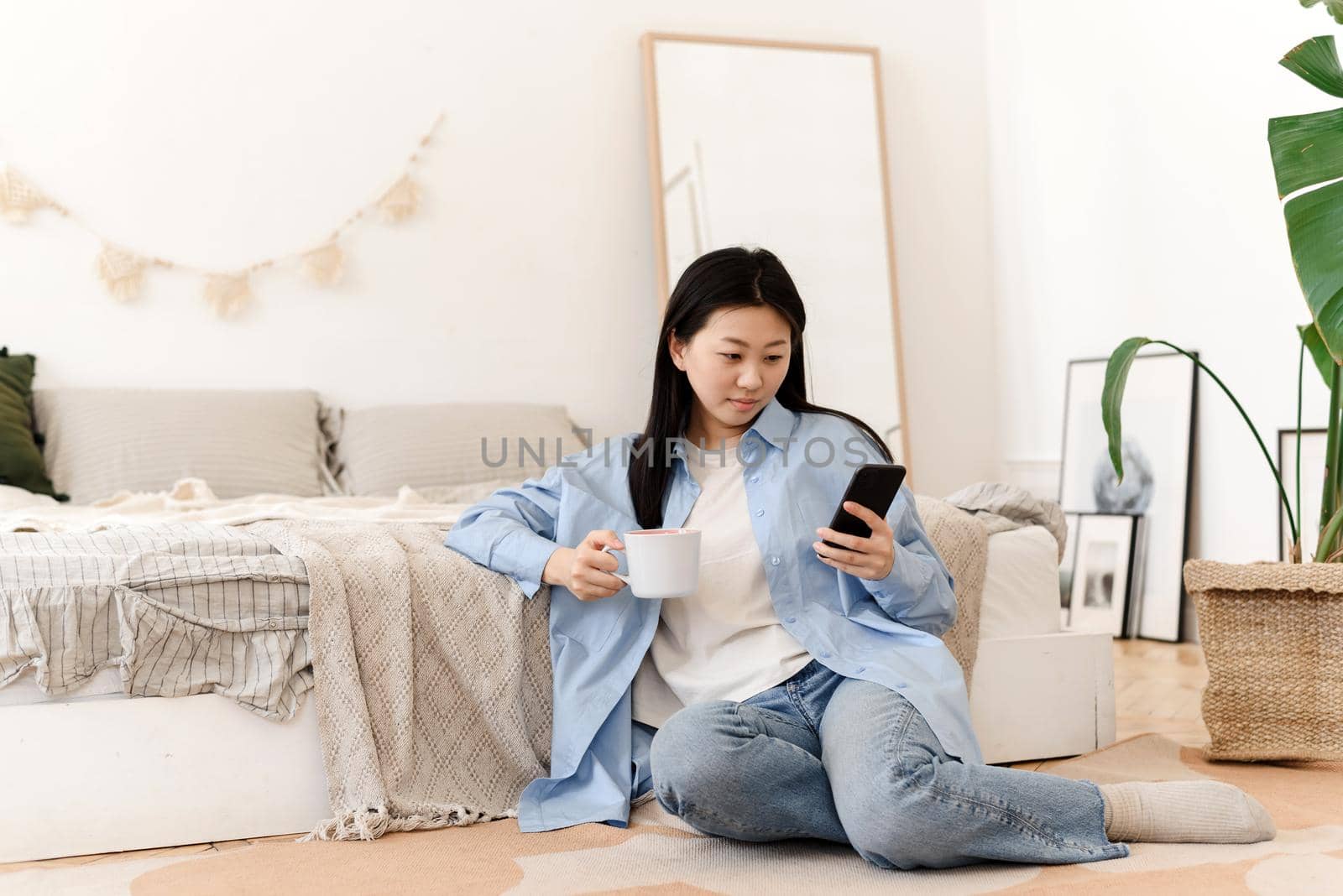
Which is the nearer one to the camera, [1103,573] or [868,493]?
[868,493]

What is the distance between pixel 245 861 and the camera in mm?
1497

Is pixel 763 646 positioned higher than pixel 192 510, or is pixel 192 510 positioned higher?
pixel 192 510

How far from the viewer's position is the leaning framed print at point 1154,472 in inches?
125

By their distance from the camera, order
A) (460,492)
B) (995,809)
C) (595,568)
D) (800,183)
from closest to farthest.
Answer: (995,809)
(595,568)
(460,492)
(800,183)

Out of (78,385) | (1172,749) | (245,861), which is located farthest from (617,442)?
(78,385)

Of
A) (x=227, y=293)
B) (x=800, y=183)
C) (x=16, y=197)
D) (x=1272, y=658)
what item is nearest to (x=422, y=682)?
(x=1272, y=658)

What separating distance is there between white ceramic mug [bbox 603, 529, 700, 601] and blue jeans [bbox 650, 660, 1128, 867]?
147mm

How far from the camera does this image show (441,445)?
3.12 meters

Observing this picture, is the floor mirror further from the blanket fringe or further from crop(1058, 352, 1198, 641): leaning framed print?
the blanket fringe

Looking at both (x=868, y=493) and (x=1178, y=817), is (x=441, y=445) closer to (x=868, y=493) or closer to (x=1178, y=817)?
(x=868, y=493)

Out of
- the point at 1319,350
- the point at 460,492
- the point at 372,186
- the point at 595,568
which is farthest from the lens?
the point at 372,186

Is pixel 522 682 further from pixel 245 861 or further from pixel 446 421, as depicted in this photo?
pixel 446 421

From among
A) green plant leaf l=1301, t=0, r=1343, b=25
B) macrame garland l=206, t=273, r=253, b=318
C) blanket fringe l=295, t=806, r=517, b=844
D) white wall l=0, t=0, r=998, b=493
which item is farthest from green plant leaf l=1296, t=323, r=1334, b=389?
macrame garland l=206, t=273, r=253, b=318

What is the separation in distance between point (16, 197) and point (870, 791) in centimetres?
279
